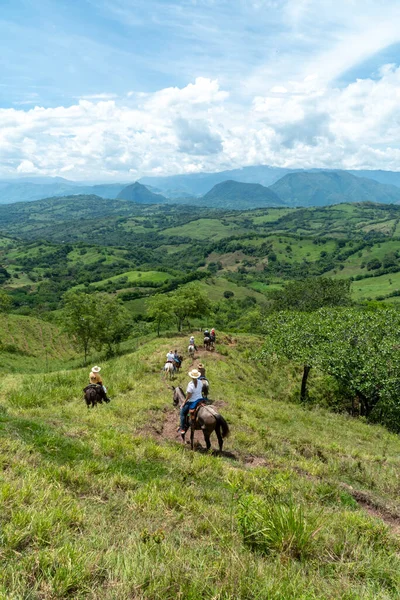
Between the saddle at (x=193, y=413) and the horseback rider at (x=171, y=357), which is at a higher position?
the saddle at (x=193, y=413)

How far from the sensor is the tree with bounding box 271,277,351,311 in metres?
76.3

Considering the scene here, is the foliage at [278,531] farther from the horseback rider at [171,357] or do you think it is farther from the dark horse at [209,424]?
the horseback rider at [171,357]

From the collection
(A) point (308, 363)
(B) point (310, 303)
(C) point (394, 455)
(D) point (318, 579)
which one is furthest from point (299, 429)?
(B) point (310, 303)

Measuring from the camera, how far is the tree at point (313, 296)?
7626cm

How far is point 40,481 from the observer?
6.48 m

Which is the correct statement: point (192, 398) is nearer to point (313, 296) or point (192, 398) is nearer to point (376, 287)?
point (313, 296)

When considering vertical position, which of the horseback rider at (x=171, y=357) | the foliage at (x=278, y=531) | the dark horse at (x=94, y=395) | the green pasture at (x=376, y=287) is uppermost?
the foliage at (x=278, y=531)

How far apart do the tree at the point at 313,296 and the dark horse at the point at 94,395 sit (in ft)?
211

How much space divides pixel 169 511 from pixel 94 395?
36.2 ft

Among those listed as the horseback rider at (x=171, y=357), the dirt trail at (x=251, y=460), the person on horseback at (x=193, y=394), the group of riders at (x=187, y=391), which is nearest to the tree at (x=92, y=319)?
the group of riders at (x=187, y=391)

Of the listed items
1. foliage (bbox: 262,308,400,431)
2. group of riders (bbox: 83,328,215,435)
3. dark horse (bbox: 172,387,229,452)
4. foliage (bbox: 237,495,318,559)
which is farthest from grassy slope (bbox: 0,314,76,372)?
foliage (bbox: 237,495,318,559)

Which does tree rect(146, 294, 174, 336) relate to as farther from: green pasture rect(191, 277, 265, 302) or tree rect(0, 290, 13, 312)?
green pasture rect(191, 277, 265, 302)

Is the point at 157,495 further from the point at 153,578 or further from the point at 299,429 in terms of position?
the point at 299,429

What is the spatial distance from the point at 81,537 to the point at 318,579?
3.45 metres
